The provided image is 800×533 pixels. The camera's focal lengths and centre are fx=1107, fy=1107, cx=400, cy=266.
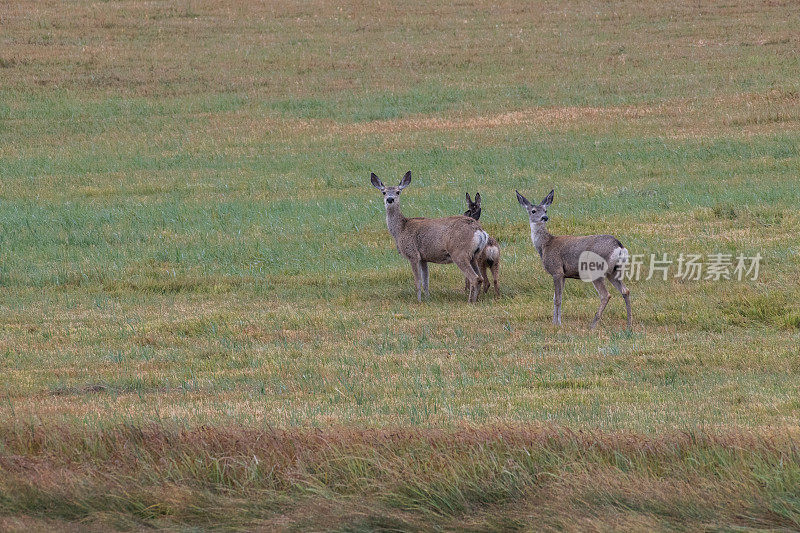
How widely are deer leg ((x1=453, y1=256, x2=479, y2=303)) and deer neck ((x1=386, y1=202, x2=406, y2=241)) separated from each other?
1.42 m

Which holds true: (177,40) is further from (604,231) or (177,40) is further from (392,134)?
(604,231)

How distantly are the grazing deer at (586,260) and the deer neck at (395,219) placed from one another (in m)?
2.80

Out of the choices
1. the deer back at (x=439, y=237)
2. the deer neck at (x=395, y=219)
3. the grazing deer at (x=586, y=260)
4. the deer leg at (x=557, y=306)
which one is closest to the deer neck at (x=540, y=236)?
the grazing deer at (x=586, y=260)

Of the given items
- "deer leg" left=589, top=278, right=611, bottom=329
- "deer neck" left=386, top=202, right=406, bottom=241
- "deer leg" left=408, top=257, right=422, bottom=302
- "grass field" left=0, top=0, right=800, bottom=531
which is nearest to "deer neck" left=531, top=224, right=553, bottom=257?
"grass field" left=0, top=0, right=800, bottom=531

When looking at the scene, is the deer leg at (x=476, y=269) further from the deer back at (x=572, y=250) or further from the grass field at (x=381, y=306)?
the deer back at (x=572, y=250)

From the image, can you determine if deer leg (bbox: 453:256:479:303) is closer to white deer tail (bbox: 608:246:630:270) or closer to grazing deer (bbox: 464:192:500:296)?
grazing deer (bbox: 464:192:500:296)

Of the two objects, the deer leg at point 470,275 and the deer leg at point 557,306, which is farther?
the deer leg at point 470,275

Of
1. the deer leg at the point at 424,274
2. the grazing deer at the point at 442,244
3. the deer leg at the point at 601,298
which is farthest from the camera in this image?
the deer leg at the point at 424,274

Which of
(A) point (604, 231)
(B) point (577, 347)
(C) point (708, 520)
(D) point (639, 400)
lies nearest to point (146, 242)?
(A) point (604, 231)

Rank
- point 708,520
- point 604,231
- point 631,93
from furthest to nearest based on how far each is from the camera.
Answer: point 631,93 → point 604,231 → point 708,520

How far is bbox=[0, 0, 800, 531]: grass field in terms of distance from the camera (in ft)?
25.3

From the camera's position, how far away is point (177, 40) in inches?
1891

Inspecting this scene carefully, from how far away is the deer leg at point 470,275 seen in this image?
14.9 meters

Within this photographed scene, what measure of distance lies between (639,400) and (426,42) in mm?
40011
